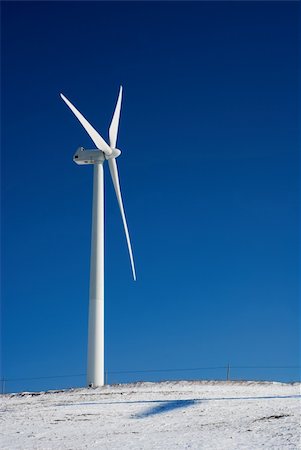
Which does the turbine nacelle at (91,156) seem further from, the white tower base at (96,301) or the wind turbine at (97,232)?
the white tower base at (96,301)

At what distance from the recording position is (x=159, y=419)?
21.4 meters

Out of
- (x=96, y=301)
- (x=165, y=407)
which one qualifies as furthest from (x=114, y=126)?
(x=165, y=407)

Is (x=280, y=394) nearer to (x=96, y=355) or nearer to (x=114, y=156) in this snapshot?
(x=96, y=355)

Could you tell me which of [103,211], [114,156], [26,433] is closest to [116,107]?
[114,156]

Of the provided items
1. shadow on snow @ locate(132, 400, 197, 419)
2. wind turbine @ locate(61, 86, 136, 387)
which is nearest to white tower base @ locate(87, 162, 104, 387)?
wind turbine @ locate(61, 86, 136, 387)

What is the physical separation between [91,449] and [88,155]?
2737cm

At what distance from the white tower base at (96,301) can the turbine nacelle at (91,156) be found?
2486mm

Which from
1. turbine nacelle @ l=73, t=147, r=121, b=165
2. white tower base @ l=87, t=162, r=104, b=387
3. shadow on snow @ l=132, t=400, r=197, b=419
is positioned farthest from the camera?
turbine nacelle @ l=73, t=147, r=121, b=165

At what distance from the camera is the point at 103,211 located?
133 feet

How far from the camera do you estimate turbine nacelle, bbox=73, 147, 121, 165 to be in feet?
138

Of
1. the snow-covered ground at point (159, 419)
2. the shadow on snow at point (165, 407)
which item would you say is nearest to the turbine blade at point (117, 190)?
the snow-covered ground at point (159, 419)

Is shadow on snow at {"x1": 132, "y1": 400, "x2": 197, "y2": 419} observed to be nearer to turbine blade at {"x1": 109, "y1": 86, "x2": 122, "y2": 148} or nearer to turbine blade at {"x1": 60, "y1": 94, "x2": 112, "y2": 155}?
turbine blade at {"x1": 60, "y1": 94, "x2": 112, "y2": 155}

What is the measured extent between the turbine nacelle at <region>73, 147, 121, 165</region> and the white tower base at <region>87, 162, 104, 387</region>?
8.16 feet

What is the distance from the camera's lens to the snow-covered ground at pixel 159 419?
683 inches
